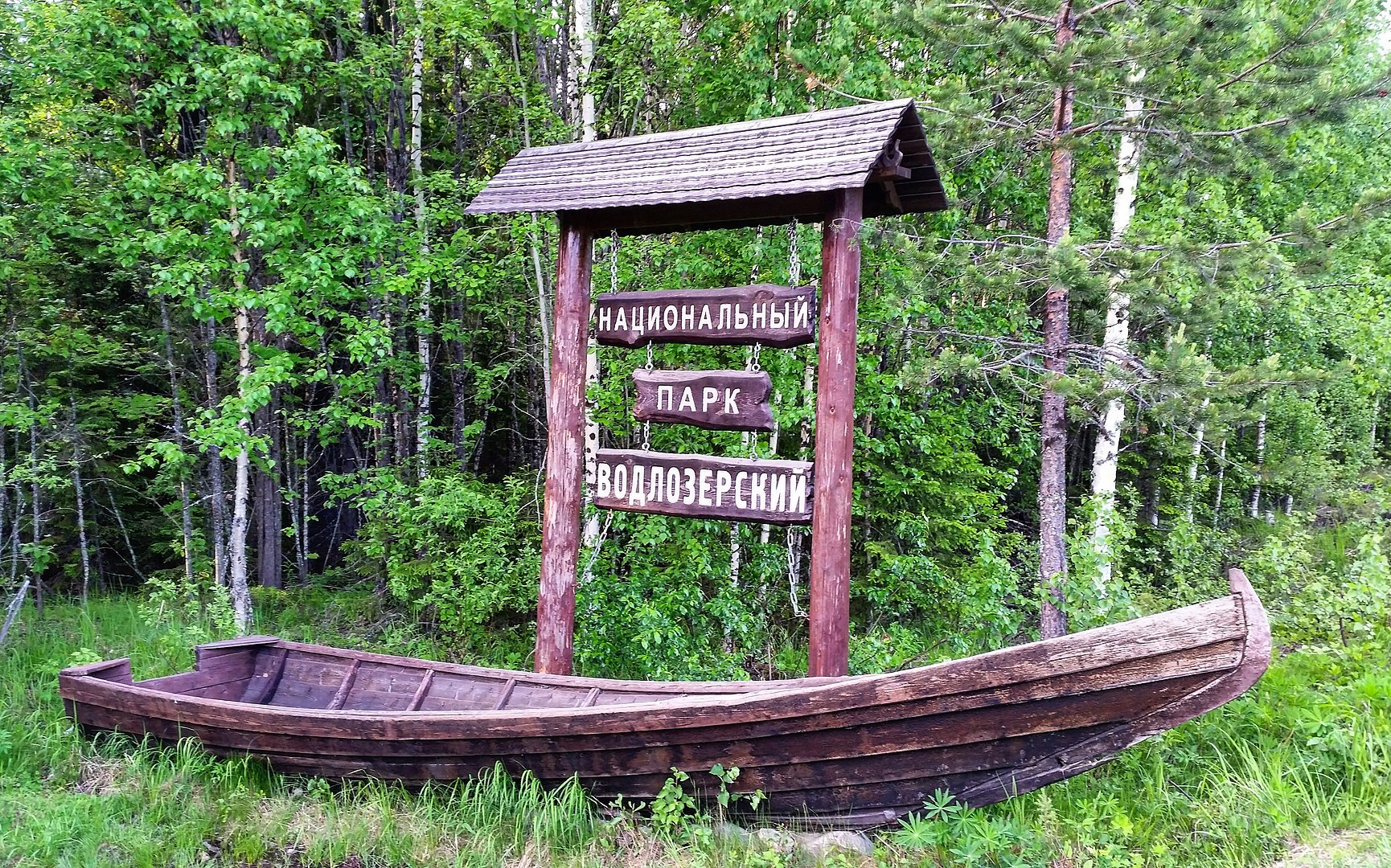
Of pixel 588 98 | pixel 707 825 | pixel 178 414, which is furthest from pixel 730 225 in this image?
pixel 178 414

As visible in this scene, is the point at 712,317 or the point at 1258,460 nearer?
the point at 712,317

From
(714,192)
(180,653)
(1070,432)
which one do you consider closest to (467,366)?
(180,653)

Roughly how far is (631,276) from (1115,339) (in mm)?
4576

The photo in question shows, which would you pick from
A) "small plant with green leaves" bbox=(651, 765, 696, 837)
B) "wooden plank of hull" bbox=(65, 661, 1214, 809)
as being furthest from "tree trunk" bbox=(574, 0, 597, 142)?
"small plant with green leaves" bbox=(651, 765, 696, 837)

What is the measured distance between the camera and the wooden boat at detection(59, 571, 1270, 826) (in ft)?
8.50

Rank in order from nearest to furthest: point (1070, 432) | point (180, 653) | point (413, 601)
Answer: point (180, 653)
point (413, 601)
point (1070, 432)

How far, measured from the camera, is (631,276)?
22.5ft

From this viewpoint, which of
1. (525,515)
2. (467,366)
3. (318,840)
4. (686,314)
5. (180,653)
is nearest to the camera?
(318,840)

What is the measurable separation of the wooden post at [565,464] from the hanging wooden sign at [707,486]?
0.26m

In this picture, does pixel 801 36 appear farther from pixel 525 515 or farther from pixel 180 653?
pixel 180 653

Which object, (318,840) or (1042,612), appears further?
(1042,612)

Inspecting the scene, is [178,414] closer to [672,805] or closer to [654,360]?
[654,360]

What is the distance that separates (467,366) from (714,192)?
17.3 feet

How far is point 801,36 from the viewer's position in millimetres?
6965
